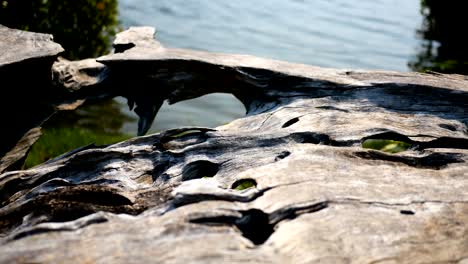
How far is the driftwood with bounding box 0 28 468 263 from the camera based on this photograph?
1.77 meters

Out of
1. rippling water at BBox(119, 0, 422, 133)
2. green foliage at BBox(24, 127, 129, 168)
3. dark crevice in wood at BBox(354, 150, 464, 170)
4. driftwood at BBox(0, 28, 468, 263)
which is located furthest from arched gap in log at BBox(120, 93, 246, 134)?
dark crevice in wood at BBox(354, 150, 464, 170)

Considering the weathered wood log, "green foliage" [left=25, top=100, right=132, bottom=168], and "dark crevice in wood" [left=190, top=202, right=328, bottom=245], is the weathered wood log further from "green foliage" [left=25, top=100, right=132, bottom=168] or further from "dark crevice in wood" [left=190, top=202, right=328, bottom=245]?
"green foliage" [left=25, top=100, right=132, bottom=168]

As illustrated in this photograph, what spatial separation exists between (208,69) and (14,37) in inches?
50.3

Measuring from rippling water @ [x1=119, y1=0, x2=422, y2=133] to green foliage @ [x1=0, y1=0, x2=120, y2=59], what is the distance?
1442mm

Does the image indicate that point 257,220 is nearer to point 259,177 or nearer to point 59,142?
point 259,177

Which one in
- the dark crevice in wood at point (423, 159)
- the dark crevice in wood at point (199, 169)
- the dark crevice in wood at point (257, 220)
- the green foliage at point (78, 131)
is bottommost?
the green foliage at point (78, 131)

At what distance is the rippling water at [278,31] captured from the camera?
9422 millimetres

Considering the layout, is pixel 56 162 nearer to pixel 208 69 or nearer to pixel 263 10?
pixel 208 69

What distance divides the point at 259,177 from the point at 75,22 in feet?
22.3

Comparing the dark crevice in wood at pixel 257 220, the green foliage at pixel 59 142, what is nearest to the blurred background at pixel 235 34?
the green foliage at pixel 59 142

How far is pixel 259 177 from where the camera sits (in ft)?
7.27

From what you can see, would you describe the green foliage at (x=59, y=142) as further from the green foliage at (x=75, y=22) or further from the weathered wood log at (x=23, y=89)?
the weathered wood log at (x=23, y=89)

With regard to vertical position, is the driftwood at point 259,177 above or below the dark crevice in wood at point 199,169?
above

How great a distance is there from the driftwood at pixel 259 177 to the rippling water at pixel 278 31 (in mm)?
4447
